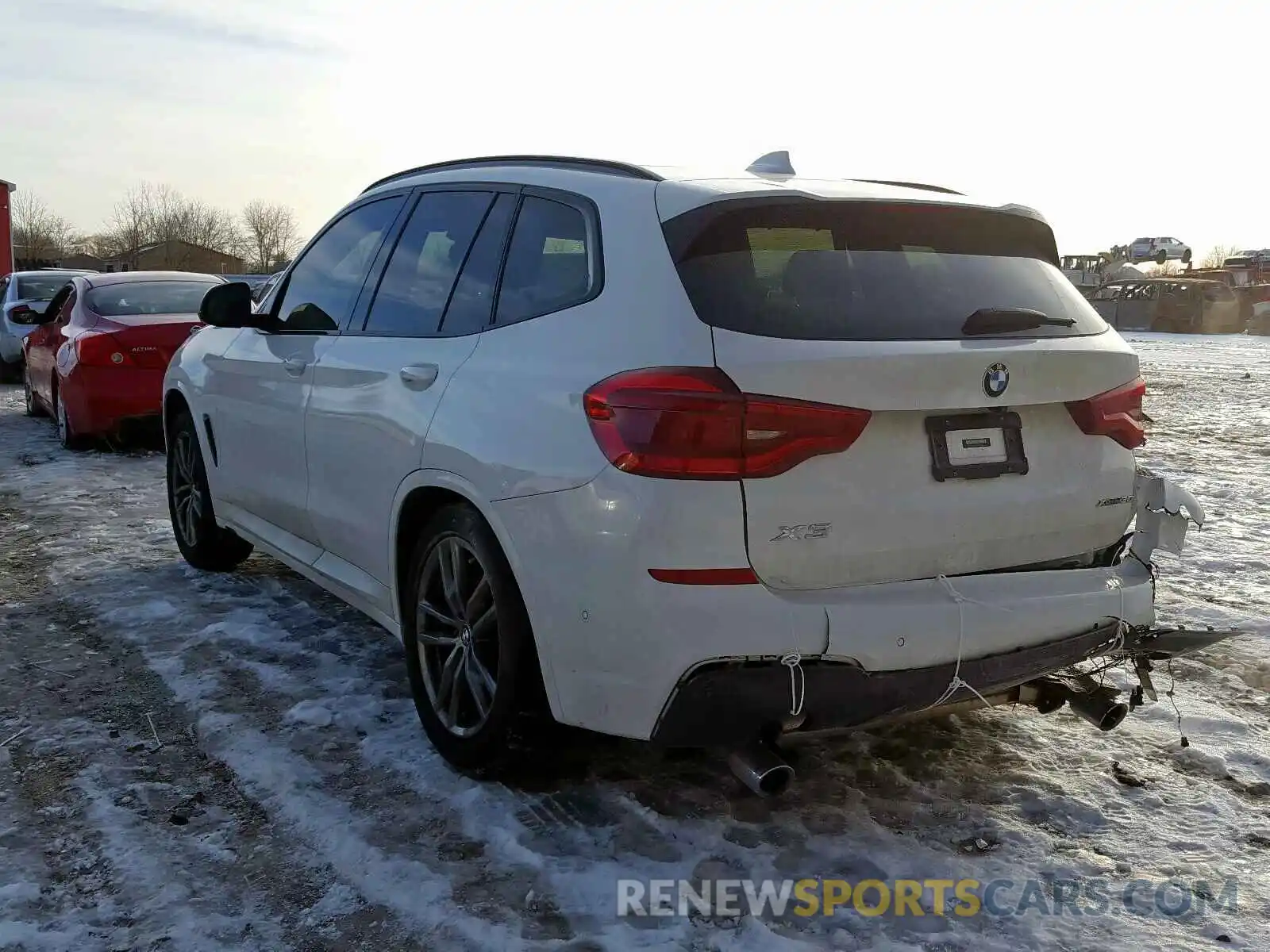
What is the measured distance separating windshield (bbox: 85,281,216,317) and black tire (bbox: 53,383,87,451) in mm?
852

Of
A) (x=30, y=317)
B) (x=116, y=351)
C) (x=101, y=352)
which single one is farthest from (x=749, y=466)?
(x=30, y=317)

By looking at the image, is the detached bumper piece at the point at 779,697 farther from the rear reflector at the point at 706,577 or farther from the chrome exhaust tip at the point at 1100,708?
the chrome exhaust tip at the point at 1100,708

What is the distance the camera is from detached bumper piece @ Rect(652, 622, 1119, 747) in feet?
9.18

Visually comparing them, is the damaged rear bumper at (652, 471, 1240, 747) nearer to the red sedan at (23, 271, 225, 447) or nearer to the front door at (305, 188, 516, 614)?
the front door at (305, 188, 516, 614)

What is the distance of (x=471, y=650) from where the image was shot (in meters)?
3.48

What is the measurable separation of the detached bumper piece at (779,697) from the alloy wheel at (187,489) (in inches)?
151

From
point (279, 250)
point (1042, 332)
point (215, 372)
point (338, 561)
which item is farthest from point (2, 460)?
point (279, 250)

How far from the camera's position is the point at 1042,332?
3.19 meters

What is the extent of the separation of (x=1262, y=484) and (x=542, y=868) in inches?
282

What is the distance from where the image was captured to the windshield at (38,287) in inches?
659

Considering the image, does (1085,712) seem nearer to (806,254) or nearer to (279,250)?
(806,254)

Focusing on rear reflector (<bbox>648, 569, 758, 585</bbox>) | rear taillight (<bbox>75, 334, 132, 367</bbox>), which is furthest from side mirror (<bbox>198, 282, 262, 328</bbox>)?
rear taillight (<bbox>75, 334, 132, 367</bbox>)

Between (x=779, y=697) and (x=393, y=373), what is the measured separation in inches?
68.9

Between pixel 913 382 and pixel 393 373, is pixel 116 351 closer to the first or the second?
pixel 393 373
